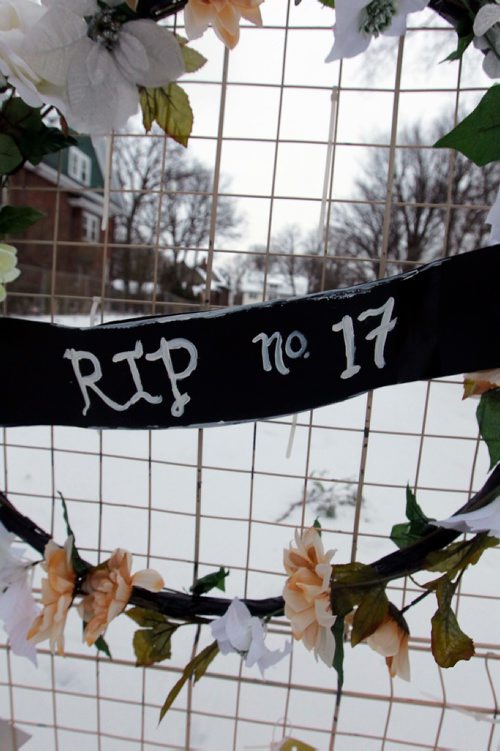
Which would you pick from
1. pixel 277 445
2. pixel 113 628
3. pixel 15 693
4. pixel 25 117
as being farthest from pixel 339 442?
pixel 25 117

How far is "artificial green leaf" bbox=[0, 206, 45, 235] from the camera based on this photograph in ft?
1.55

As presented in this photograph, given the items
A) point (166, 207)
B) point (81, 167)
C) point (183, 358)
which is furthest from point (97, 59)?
point (81, 167)

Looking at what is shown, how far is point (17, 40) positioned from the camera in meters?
0.36

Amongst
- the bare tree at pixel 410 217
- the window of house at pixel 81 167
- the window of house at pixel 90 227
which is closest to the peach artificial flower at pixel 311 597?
the bare tree at pixel 410 217

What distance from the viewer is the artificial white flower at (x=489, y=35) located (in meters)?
0.35

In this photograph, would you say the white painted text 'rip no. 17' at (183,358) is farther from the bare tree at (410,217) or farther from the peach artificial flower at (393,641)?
the bare tree at (410,217)

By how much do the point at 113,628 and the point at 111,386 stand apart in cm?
47

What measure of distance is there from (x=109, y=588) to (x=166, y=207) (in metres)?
2.39

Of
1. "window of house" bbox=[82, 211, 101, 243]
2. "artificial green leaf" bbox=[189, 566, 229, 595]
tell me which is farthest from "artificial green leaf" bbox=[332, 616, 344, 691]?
"window of house" bbox=[82, 211, 101, 243]

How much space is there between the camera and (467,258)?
0.40 metres

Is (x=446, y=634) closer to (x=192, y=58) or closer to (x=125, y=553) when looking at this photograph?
(x=125, y=553)

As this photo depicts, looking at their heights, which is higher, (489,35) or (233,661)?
(489,35)

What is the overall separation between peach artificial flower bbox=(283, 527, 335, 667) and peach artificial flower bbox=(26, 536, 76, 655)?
210 mm

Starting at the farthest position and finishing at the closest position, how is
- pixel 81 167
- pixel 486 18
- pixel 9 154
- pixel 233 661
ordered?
1. pixel 81 167
2. pixel 233 661
3. pixel 9 154
4. pixel 486 18
